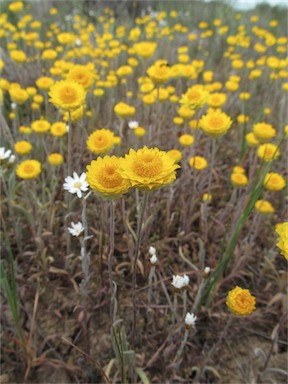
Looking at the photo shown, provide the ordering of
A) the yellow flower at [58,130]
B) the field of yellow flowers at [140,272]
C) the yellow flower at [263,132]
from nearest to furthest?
the field of yellow flowers at [140,272], the yellow flower at [263,132], the yellow flower at [58,130]

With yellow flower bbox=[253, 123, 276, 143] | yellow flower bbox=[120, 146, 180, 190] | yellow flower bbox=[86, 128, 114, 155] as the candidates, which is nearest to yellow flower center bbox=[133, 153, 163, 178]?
yellow flower bbox=[120, 146, 180, 190]

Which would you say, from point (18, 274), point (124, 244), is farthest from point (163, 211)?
point (18, 274)

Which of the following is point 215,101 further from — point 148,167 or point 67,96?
point 148,167

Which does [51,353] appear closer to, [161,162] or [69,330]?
[69,330]

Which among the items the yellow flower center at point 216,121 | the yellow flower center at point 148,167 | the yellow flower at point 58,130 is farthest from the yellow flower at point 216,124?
the yellow flower at point 58,130

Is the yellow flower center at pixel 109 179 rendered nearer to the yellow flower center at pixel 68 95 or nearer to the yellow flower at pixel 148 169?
the yellow flower at pixel 148 169

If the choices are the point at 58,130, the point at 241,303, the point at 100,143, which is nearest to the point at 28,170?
the point at 58,130
